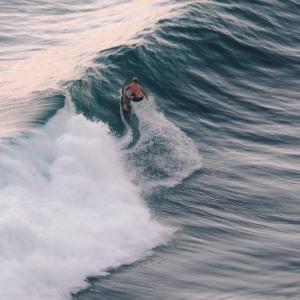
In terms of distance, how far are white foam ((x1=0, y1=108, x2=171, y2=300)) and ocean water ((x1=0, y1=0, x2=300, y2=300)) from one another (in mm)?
39

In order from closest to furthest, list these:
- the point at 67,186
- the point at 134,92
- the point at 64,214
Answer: the point at 64,214 < the point at 67,186 < the point at 134,92

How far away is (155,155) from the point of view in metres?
25.6

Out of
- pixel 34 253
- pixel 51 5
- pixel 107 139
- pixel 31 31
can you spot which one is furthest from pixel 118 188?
pixel 51 5

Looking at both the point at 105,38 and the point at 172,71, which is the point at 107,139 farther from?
the point at 105,38

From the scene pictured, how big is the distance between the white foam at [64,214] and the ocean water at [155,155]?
0.04m

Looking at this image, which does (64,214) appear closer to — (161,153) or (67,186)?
(67,186)

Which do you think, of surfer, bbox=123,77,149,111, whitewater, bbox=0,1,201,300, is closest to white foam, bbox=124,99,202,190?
whitewater, bbox=0,1,201,300

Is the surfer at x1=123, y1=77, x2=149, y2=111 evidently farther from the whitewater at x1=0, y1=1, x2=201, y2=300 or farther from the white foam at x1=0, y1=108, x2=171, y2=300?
the white foam at x1=0, y1=108, x2=171, y2=300

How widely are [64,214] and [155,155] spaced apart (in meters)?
5.47

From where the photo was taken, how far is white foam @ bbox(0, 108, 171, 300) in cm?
1836

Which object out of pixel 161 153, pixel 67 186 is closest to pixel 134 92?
pixel 161 153

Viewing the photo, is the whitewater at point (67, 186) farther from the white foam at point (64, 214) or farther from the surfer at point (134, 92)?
the surfer at point (134, 92)

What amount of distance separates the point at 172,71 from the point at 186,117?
327 cm

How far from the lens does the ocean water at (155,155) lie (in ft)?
62.5
